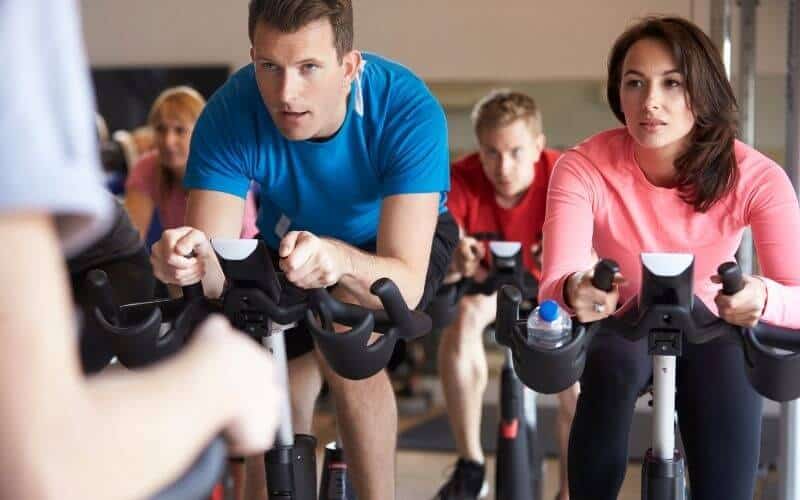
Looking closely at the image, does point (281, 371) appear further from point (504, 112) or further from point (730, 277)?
point (504, 112)

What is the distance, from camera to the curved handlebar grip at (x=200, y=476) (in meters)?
0.92

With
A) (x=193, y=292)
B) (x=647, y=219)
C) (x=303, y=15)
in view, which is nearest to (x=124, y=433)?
(x=193, y=292)

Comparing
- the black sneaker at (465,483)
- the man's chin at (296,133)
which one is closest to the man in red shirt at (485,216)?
the black sneaker at (465,483)

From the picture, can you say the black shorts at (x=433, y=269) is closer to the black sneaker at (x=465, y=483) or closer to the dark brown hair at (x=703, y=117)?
the dark brown hair at (x=703, y=117)

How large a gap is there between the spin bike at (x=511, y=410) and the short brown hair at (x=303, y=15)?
0.87 meters

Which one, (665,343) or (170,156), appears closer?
(665,343)

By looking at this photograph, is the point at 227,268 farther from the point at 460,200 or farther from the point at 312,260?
the point at 460,200

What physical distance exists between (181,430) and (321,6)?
150 centimetres

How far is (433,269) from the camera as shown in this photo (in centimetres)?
258

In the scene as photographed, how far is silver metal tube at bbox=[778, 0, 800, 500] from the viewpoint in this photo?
8.12 feet

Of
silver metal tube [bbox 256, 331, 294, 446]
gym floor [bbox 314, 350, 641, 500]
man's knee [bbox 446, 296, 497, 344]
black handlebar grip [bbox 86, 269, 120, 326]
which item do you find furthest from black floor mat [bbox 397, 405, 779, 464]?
black handlebar grip [bbox 86, 269, 120, 326]

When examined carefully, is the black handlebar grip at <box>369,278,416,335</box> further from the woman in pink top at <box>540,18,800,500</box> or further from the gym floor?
the gym floor

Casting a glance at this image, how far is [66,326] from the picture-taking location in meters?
0.82

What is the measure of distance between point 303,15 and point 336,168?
382mm
